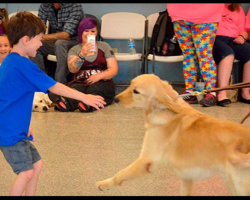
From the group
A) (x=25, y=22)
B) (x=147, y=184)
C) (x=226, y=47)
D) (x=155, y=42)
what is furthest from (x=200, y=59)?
(x=25, y=22)

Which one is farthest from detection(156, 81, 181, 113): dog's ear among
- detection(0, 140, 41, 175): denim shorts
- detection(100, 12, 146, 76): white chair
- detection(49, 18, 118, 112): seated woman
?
detection(100, 12, 146, 76): white chair

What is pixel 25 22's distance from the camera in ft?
6.75

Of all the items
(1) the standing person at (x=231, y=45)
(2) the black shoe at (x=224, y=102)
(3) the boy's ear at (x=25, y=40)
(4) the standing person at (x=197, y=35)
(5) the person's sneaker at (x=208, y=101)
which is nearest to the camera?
(3) the boy's ear at (x=25, y=40)

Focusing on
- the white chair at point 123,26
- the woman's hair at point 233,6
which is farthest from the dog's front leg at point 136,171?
the white chair at point 123,26

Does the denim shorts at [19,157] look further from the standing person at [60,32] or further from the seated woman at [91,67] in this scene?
the standing person at [60,32]

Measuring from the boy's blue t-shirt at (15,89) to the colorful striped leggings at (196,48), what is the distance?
9.85 feet

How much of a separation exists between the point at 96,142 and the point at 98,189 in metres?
1.06

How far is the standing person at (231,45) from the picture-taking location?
5.05 m

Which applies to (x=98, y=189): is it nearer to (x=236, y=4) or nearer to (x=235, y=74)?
(x=236, y=4)

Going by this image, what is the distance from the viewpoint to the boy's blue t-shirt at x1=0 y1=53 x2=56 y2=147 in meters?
1.94

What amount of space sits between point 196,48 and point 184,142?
3008mm

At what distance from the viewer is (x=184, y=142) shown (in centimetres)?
193

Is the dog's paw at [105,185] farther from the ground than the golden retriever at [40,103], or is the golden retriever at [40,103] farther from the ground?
the dog's paw at [105,185]

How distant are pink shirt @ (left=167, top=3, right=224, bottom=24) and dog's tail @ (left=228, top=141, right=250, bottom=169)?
2893mm
